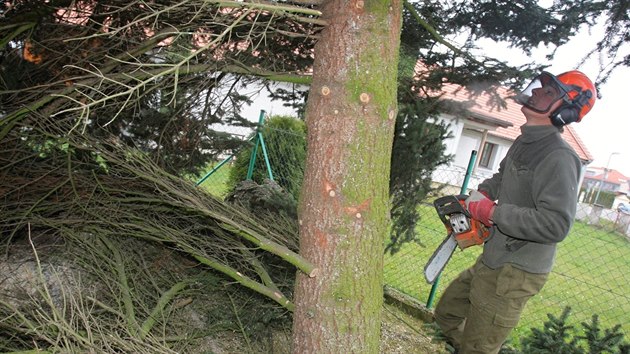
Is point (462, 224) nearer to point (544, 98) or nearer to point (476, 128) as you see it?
point (544, 98)

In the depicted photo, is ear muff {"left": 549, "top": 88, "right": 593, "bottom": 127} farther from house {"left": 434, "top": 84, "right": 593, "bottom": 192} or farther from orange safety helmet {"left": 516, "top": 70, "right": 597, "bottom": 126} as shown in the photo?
house {"left": 434, "top": 84, "right": 593, "bottom": 192}

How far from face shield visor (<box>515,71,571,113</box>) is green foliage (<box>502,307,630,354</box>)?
1460mm

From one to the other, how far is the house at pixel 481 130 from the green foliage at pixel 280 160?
2182 millimetres

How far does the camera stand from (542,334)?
2977mm

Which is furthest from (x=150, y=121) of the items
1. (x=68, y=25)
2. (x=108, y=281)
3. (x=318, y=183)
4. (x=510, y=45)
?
(x=510, y=45)

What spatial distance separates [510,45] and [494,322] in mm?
2249

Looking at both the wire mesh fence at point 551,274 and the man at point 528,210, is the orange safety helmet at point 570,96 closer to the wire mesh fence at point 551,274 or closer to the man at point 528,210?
the man at point 528,210

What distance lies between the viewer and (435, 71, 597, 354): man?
2.26m

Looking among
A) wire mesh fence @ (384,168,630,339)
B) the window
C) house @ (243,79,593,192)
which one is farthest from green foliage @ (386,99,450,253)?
the window

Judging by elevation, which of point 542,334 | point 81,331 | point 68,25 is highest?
point 68,25

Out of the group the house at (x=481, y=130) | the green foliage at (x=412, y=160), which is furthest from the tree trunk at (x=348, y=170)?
the green foliage at (x=412, y=160)

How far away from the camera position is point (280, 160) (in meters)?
7.46

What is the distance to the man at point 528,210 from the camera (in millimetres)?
2262

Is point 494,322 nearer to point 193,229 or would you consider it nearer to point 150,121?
point 193,229
